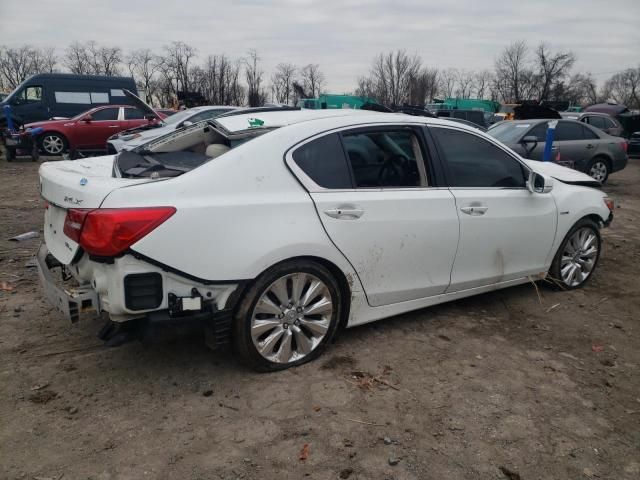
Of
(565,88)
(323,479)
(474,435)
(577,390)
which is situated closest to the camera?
(323,479)

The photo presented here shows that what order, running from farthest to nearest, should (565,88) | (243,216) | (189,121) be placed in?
(565,88), (189,121), (243,216)

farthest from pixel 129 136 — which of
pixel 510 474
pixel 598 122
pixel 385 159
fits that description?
pixel 598 122

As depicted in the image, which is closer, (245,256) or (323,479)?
(323,479)

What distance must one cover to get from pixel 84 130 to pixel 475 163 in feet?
43.9

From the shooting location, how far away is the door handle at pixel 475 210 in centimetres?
360

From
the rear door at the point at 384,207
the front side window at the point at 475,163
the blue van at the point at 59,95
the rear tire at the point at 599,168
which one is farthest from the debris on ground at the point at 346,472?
the blue van at the point at 59,95

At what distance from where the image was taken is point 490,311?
4203 millimetres

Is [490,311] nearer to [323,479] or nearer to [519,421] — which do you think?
[519,421]

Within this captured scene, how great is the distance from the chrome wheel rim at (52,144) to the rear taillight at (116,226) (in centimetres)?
1363

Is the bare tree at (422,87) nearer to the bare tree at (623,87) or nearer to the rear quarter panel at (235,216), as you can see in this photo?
the bare tree at (623,87)

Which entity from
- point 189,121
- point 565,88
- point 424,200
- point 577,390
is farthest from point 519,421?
point 565,88

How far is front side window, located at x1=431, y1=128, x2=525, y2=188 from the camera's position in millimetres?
3652

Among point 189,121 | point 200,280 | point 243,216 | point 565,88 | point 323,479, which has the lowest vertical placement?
point 323,479

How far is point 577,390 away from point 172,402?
7.85 ft
